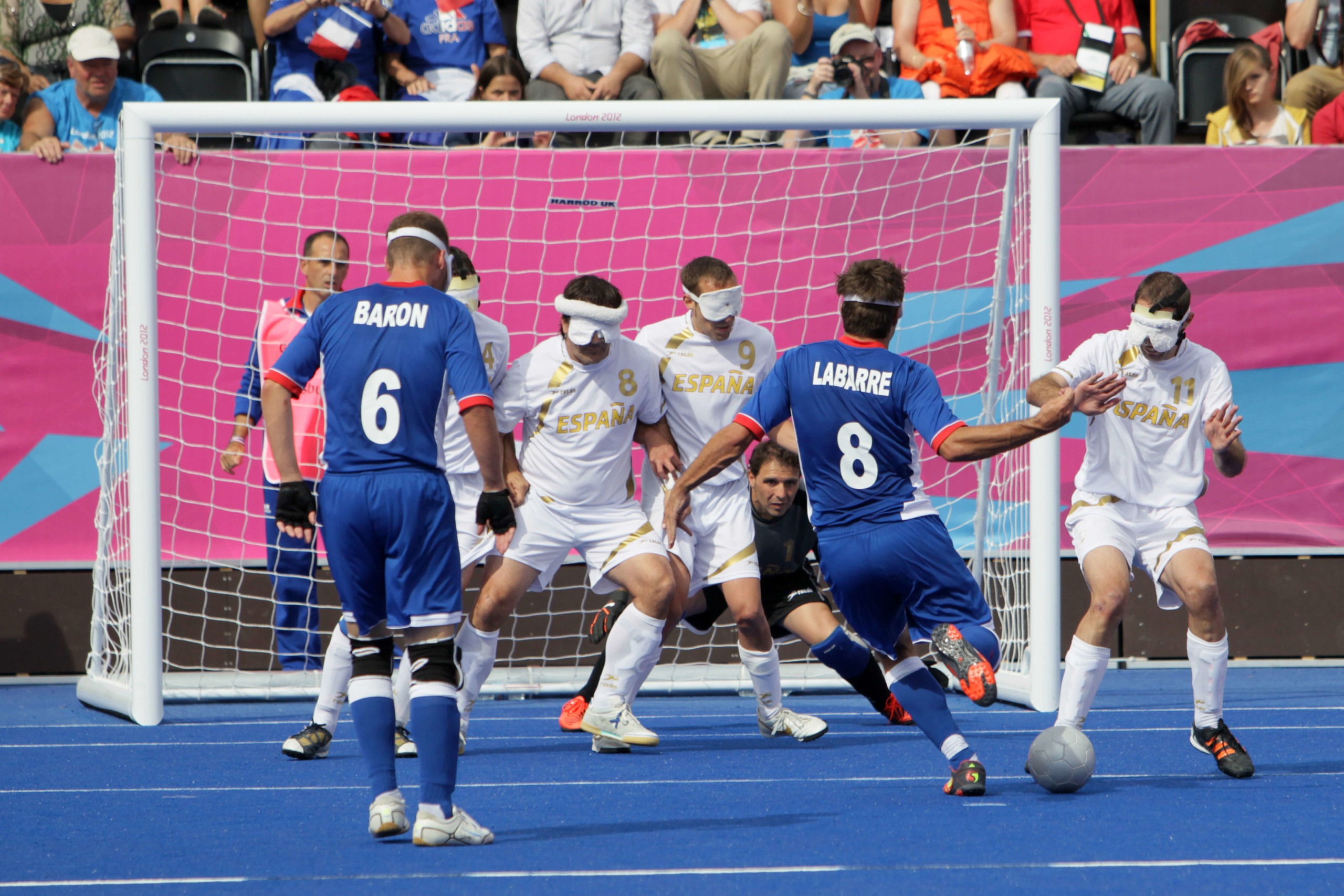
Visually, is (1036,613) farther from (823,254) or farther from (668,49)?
(668,49)

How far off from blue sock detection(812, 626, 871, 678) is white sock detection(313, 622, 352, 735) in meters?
2.20

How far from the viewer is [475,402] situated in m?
4.55

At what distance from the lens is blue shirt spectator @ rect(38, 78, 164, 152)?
9.53 m

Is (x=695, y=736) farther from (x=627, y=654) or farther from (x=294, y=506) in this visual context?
(x=294, y=506)

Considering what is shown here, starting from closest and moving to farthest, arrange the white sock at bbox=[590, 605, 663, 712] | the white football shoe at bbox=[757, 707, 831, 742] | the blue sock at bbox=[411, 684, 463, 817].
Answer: the blue sock at bbox=[411, 684, 463, 817] → the white sock at bbox=[590, 605, 663, 712] → the white football shoe at bbox=[757, 707, 831, 742]

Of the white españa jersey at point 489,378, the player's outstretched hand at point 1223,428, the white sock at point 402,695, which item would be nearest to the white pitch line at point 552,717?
the white sock at point 402,695

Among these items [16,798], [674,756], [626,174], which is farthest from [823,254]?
[16,798]

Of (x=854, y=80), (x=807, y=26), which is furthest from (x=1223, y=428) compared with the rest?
(x=807, y=26)

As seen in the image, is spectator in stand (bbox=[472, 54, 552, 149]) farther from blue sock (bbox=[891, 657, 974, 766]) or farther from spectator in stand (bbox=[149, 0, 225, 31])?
blue sock (bbox=[891, 657, 974, 766])

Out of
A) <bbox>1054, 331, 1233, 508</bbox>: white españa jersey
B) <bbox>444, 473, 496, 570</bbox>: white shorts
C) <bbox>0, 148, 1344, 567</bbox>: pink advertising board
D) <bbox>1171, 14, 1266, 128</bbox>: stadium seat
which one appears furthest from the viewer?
<bbox>1171, 14, 1266, 128</bbox>: stadium seat

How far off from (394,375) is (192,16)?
25.5 ft

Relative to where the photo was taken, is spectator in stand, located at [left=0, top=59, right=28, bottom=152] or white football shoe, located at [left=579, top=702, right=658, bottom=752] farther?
spectator in stand, located at [left=0, top=59, right=28, bottom=152]

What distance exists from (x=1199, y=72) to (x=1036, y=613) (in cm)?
556

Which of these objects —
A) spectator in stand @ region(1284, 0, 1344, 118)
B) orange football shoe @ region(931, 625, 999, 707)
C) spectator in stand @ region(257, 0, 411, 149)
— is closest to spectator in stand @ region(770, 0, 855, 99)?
spectator in stand @ region(257, 0, 411, 149)
